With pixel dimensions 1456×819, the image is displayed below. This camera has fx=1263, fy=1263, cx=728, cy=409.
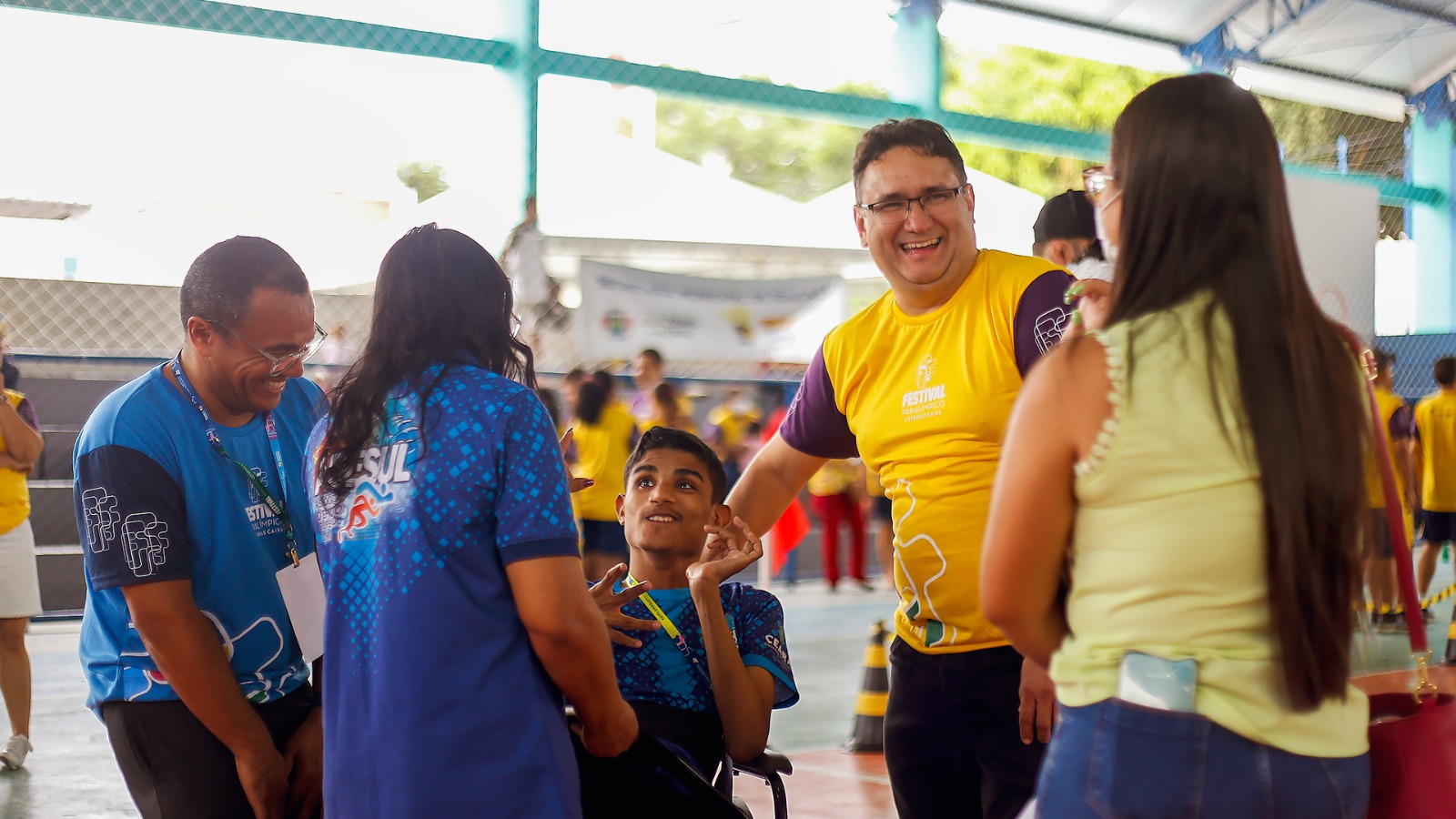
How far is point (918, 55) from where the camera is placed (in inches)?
443

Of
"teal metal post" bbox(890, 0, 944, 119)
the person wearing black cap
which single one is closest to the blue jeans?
the person wearing black cap

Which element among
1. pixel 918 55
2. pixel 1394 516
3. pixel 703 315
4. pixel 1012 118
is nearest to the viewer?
pixel 1394 516

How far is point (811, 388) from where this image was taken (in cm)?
242

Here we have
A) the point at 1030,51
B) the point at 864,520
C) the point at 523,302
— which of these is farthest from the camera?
the point at 1030,51

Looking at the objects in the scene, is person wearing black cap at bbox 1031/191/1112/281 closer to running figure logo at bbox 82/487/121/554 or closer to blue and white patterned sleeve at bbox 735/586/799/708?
blue and white patterned sleeve at bbox 735/586/799/708

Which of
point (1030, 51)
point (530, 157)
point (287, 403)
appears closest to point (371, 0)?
point (530, 157)

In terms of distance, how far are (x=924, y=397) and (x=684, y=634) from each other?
2.59 feet

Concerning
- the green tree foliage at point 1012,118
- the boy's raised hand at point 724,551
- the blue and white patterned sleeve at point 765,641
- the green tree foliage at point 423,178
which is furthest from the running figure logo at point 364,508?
the green tree foliage at point 423,178

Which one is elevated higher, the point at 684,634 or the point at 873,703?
the point at 684,634

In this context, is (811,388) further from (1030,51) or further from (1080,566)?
(1030,51)

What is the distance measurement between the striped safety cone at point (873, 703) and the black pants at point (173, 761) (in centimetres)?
345

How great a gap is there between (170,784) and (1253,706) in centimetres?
158

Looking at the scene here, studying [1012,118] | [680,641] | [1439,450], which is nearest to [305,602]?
[680,641]

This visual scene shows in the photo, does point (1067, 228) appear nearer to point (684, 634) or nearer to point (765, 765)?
point (684, 634)
